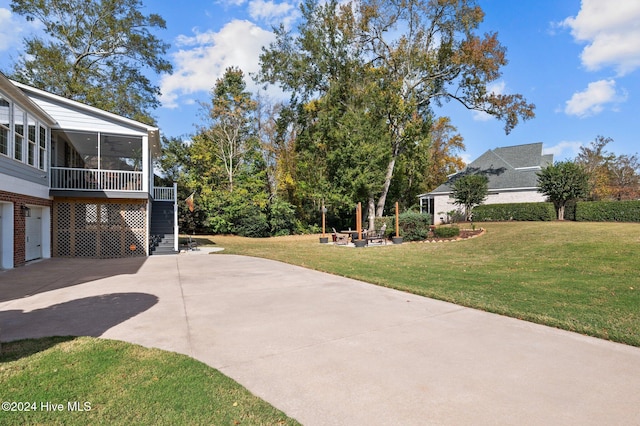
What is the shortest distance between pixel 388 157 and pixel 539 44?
12292mm

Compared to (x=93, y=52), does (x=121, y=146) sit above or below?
below

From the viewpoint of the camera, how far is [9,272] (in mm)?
9648

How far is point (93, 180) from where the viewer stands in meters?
14.0

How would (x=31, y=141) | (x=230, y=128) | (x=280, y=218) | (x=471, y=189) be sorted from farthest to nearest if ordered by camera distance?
(x=230, y=128)
(x=280, y=218)
(x=471, y=189)
(x=31, y=141)

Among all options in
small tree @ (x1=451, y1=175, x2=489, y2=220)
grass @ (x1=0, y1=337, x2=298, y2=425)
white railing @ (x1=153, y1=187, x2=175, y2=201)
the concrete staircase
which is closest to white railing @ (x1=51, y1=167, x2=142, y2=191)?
the concrete staircase

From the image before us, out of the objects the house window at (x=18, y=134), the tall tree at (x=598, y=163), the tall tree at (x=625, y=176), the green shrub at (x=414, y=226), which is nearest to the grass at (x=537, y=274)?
the green shrub at (x=414, y=226)

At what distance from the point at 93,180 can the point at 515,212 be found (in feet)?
Result: 77.9

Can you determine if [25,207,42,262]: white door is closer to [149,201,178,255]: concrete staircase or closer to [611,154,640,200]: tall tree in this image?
[149,201,178,255]: concrete staircase

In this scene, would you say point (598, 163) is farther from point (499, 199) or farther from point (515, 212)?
point (515, 212)

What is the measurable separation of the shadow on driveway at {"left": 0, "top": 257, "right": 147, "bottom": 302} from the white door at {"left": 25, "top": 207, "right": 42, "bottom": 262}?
0.48m

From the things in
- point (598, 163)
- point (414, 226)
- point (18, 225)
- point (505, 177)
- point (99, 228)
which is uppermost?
point (598, 163)

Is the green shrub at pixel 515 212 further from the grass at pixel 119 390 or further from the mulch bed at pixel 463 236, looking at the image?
the grass at pixel 119 390

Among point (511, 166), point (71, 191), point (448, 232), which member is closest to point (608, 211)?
point (448, 232)

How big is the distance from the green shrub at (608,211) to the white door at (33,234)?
26.8m
